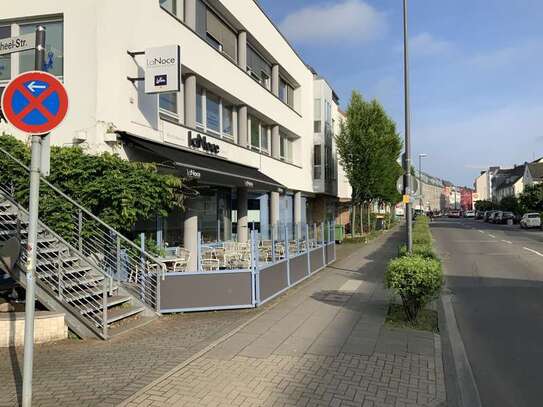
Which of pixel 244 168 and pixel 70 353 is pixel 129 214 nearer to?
pixel 70 353

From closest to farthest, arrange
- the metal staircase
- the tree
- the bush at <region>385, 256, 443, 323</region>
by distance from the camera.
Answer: the metal staircase, the bush at <region>385, 256, 443, 323</region>, the tree

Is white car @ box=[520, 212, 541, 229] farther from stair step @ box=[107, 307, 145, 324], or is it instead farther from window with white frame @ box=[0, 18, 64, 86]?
window with white frame @ box=[0, 18, 64, 86]

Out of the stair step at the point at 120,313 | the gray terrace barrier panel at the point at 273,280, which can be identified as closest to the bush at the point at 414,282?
the gray terrace barrier panel at the point at 273,280

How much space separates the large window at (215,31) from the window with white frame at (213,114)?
5.28 feet

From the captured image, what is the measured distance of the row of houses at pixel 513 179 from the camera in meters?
89.6

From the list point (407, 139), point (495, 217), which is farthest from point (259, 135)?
point (495, 217)

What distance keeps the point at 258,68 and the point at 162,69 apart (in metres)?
10.6

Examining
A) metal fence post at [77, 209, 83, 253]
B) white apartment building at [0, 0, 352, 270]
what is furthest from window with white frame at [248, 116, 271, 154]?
metal fence post at [77, 209, 83, 253]

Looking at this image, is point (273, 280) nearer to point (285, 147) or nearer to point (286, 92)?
point (285, 147)

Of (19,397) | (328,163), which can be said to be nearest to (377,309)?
(19,397)

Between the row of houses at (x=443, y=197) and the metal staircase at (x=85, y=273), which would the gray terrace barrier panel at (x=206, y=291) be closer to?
the metal staircase at (x=85, y=273)

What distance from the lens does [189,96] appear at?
13.2m

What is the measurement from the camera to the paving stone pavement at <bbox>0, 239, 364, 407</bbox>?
456 cm

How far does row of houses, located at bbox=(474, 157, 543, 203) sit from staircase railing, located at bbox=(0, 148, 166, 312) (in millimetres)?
62803
